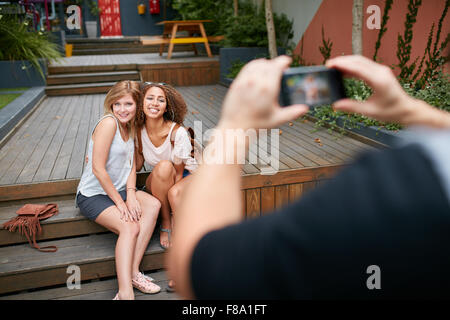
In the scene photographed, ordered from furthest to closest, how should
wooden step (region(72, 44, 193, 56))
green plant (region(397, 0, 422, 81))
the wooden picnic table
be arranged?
1. wooden step (region(72, 44, 193, 56))
2. the wooden picnic table
3. green plant (region(397, 0, 422, 81))

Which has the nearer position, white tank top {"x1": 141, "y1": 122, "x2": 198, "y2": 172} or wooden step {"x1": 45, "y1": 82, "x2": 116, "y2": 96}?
white tank top {"x1": 141, "y1": 122, "x2": 198, "y2": 172}

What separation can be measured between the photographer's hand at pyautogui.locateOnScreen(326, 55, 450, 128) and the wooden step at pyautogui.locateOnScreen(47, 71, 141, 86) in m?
7.33

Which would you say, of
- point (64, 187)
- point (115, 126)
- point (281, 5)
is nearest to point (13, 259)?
point (64, 187)

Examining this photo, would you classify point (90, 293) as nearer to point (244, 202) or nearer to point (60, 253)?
point (60, 253)

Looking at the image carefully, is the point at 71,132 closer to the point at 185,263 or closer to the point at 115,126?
the point at 115,126

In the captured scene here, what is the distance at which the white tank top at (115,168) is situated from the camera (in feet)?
9.03

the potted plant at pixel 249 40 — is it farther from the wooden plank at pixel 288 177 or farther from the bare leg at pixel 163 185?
the bare leg at pixel 163 185

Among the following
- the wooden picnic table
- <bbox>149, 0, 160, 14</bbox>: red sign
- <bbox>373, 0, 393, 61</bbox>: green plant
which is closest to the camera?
<bbox>373, 0, 393, 61</bbox>: green plant

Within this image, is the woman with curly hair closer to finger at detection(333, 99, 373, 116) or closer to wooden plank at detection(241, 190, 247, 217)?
wooden plank at detection(241, 190, 247, 217)

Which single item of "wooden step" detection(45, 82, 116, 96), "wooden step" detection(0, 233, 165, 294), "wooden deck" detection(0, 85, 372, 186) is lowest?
"wooden step" detection(0, 233, 165, 294)

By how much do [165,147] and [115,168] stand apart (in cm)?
39

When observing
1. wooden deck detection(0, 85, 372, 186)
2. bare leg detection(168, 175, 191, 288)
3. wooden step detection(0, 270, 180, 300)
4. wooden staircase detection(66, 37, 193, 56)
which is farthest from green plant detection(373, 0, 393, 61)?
wooden staircase detection(66, 37, 193, 56)

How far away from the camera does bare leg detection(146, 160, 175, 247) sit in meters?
2.76

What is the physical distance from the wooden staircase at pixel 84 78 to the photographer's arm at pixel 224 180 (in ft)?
23.3
